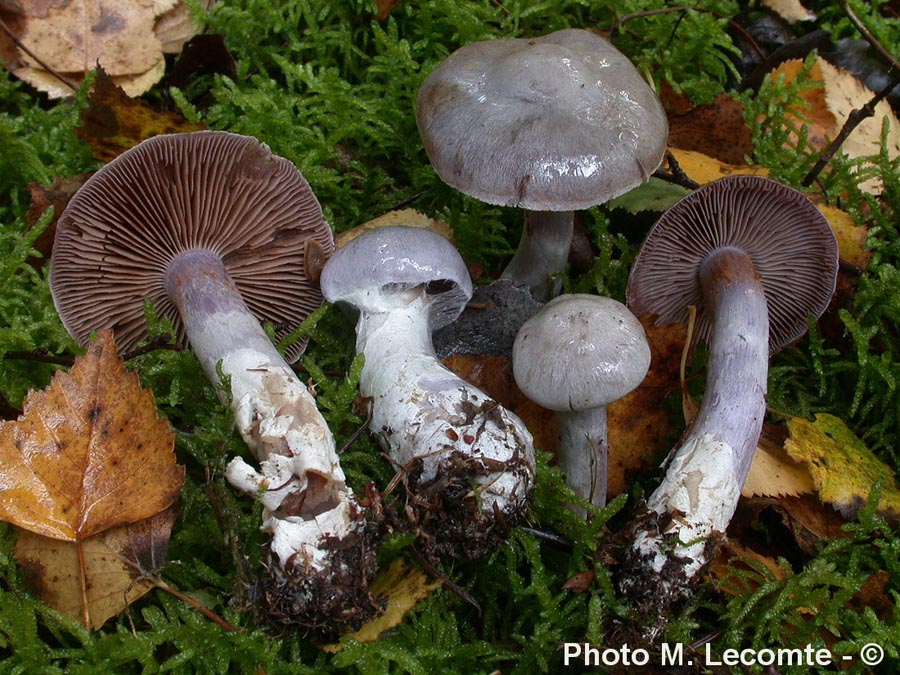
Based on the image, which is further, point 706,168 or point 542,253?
point 706,168

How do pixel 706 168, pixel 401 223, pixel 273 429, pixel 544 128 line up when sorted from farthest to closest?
1. pixel 706 168
2. pixel 401 223
3. pixel 544 128
4. pixel 273 429

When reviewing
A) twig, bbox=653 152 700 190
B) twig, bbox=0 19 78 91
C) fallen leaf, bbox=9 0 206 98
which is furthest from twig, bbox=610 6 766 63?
twig, bbox=0 19 78 91

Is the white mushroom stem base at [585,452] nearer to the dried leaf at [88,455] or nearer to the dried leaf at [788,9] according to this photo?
the dried leaf at [88,455]

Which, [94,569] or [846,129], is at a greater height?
[846,129]

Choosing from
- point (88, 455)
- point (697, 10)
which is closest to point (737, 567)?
point (88, 455)

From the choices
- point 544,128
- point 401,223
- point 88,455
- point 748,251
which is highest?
point 544,128

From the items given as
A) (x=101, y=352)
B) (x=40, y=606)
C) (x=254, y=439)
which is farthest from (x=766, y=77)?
(x=40, y=606)

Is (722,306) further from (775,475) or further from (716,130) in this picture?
(716,130)

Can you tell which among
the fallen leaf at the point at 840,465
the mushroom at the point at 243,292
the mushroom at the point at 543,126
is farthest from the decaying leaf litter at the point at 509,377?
the mushroom at the point at 543,126
